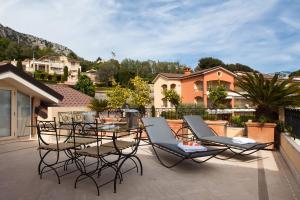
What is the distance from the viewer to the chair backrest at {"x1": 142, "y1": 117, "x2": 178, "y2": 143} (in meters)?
6.89

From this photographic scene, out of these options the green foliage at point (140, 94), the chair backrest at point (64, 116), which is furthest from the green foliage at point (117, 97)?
the chair backrest at point (64, 116)

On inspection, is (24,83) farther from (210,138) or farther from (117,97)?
(117,97)

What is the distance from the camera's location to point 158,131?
7.23 m

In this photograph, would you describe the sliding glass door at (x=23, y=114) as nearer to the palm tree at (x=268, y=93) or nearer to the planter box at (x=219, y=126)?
the planter box at (x=219, y=126)

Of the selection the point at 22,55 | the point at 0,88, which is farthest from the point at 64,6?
the point at 22,55

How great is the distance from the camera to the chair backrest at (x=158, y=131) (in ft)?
22.6

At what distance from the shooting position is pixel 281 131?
755 centimetres

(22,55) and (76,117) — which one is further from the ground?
(22,55)

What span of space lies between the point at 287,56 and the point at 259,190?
3277 cm

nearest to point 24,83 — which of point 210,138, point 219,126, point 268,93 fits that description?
point 210,138

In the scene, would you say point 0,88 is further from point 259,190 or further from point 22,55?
point 22,55

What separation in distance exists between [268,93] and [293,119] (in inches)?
42.0

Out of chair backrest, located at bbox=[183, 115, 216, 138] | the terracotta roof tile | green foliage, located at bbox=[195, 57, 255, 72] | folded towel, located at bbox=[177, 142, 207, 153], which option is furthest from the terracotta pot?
green foliage, located at bbox=[195, 57, 255, 72]

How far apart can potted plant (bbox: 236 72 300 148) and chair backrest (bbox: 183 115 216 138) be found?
4.37 ft
